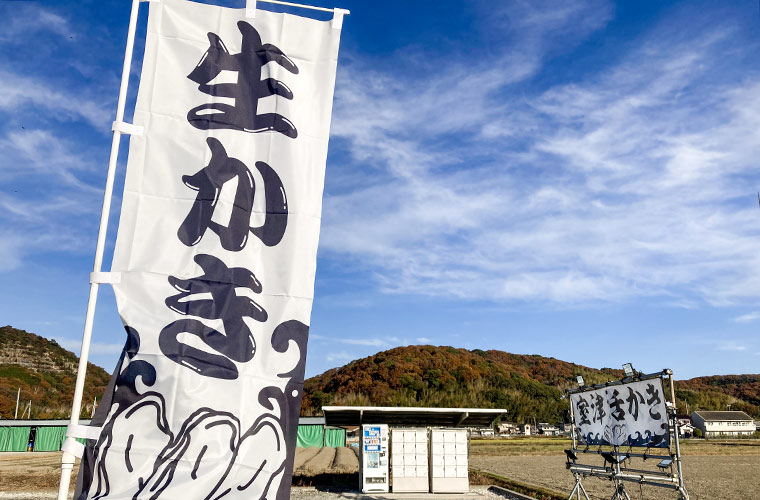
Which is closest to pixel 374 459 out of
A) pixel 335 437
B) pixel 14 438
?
pixel 335 437

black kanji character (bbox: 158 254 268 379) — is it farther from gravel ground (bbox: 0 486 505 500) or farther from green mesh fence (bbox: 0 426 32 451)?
green mesh fence (bbox: 0 426 32 451)

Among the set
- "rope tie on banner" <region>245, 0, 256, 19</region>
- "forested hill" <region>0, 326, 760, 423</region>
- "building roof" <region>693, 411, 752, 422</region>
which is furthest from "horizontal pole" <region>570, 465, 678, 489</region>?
"building roof" <region>693, 411, 752, 422</region>

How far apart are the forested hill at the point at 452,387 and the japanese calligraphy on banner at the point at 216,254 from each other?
68237 mm

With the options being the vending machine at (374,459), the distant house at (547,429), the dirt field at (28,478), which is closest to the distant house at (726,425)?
the distant house at (547,429)


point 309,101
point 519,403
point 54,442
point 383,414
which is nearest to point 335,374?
point 519,403

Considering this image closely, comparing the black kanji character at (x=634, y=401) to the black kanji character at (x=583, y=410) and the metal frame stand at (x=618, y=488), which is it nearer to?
the metal frame stand at (x=618, y=488)

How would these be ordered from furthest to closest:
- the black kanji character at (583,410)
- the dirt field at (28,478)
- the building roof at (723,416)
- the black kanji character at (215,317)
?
the building roof at (723,416) < the dirt field at (28,478) < the black kanji character at (583,410) < the black kanji character at (215,317)

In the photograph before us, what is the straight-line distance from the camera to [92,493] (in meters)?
3.11

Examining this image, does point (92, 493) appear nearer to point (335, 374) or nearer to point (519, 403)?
point (519, 403)

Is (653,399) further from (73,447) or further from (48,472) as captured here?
(48,472)

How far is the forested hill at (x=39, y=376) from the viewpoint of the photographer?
2702 inches

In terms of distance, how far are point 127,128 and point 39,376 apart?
329ft

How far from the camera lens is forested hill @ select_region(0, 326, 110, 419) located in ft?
A: 225

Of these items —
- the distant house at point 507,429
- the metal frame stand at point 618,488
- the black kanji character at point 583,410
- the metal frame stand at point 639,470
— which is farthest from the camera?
the distant house at point 507,429
